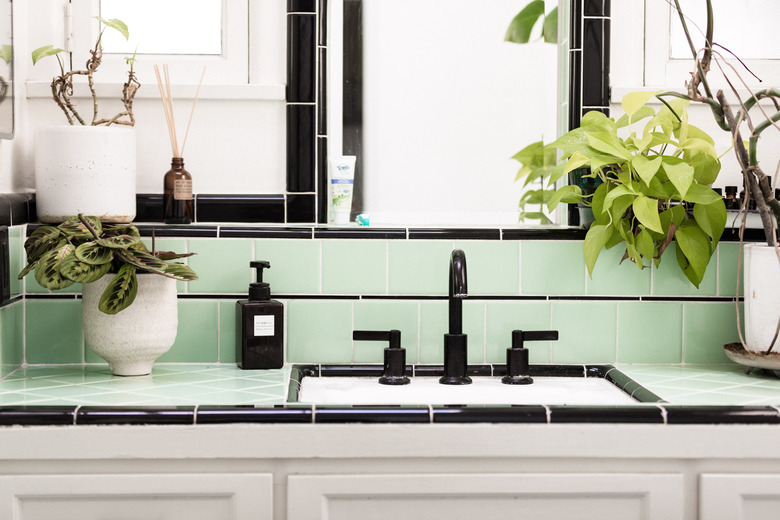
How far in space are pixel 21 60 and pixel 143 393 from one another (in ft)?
2.63

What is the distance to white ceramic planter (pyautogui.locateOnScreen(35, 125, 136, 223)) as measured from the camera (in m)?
1.61

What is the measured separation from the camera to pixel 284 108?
180 cm

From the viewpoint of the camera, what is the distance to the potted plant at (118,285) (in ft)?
4.73

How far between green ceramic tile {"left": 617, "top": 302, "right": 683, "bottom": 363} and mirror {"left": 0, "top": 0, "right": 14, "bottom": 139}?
1.29 meters

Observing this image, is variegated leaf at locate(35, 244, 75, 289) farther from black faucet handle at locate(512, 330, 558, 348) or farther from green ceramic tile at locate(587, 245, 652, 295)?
green ceramic tile at locate(587, 245, 652, 295)

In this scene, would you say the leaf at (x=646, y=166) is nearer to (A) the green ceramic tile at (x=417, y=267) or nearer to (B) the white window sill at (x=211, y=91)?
(A) the green ceramic tile at (x=417, y=267)

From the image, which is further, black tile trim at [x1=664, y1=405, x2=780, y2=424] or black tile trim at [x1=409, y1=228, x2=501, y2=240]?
black tile trim at [x1=409, y1=228, x2=501, y2=240]

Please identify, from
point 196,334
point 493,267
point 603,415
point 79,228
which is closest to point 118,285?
point 79,228

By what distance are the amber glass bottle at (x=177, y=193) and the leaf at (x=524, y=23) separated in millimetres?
777

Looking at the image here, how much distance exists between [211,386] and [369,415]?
0.36 meters

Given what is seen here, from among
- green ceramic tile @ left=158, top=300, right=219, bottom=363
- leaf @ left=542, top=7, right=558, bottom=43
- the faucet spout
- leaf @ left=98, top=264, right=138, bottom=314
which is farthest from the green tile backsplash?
leaf @ left=542, top=7, right=558, bottom=43

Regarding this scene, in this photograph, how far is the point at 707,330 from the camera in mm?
1729

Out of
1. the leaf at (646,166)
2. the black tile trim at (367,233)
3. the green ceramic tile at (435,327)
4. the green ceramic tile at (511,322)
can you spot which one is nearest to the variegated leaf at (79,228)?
the black tile trim at (367,233)

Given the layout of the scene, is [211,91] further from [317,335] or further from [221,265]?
[317,335]
